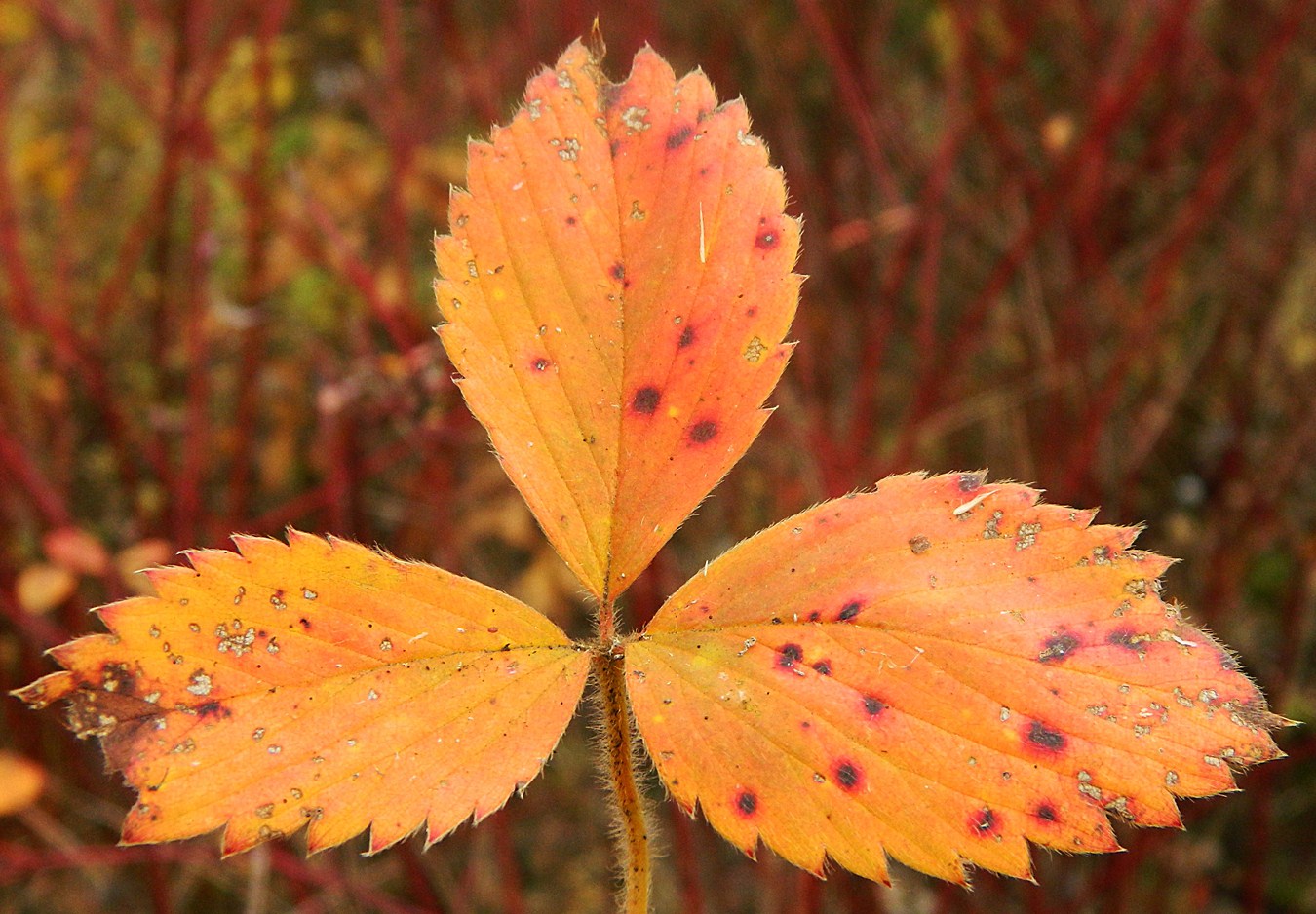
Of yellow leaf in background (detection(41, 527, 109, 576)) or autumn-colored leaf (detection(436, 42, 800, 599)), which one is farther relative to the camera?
yellow leaf in background (detection(41, 527, 109, 576))

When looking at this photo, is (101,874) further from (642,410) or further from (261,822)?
(642,410)

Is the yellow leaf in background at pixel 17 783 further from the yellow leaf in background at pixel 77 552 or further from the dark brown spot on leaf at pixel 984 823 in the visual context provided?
the dark brown spot on leaf at pixel 984 823

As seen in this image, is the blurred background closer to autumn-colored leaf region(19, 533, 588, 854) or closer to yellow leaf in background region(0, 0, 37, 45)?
yellow leaf in background region(0, 0, 37, 45)

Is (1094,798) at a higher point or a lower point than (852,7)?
lower

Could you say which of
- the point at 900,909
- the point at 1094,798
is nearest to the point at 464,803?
the point at 1094,798

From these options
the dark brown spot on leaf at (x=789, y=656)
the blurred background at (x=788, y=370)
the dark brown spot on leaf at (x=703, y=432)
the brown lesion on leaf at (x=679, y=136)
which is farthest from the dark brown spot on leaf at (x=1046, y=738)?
the blurred background at (x=788, y=370)

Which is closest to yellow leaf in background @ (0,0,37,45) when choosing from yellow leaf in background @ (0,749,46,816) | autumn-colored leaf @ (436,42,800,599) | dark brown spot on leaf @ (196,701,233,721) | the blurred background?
the blurred background
